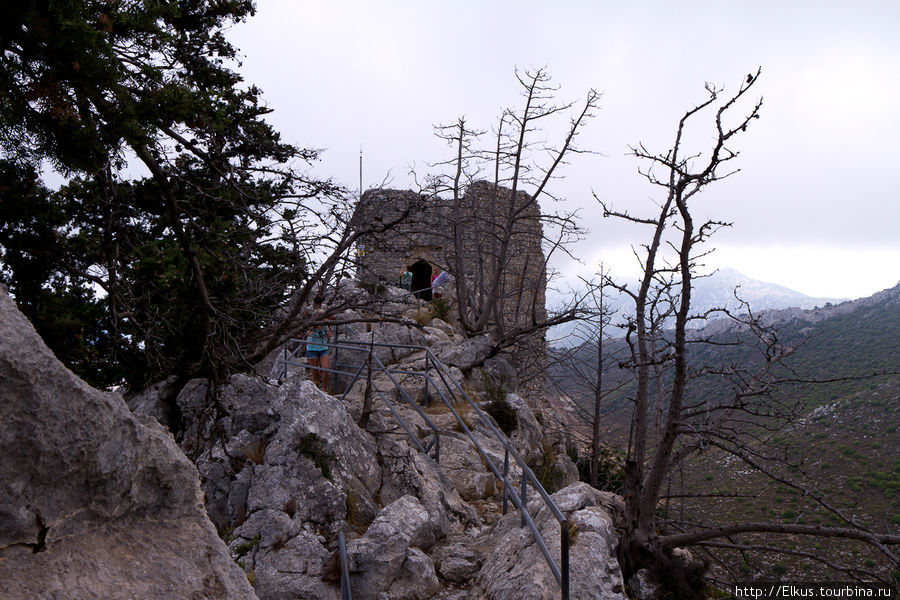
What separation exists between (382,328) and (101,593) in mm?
10508

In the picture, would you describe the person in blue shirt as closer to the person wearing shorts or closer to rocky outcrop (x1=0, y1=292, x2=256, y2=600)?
the person wearing shorts

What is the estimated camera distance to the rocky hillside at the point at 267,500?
2068 millimetres

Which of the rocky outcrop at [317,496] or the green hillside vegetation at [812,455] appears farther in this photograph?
the green hillside vegetation at [812,455]

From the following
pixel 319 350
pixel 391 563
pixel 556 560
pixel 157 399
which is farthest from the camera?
pixel 319 350

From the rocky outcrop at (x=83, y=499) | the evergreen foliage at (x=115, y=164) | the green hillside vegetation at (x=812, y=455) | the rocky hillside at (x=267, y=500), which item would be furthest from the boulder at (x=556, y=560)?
the evergreen foliage at (x=115, y=164)

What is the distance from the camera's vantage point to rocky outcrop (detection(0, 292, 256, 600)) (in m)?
1.99

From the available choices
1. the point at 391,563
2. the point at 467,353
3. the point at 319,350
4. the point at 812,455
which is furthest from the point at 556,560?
the point at 812,455

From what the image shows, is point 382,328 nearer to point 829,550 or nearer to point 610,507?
point 610,507

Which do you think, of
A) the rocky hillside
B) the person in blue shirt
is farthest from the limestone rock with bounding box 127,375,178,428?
the person in blue shirt

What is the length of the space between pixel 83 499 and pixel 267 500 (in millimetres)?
3099

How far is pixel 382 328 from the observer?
41.2 ft

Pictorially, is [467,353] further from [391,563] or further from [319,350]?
[391,563]

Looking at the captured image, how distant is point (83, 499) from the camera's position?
222 cm

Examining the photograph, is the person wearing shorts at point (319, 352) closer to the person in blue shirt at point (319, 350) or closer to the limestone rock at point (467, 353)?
the person in blue shirt at point (319, 350)
